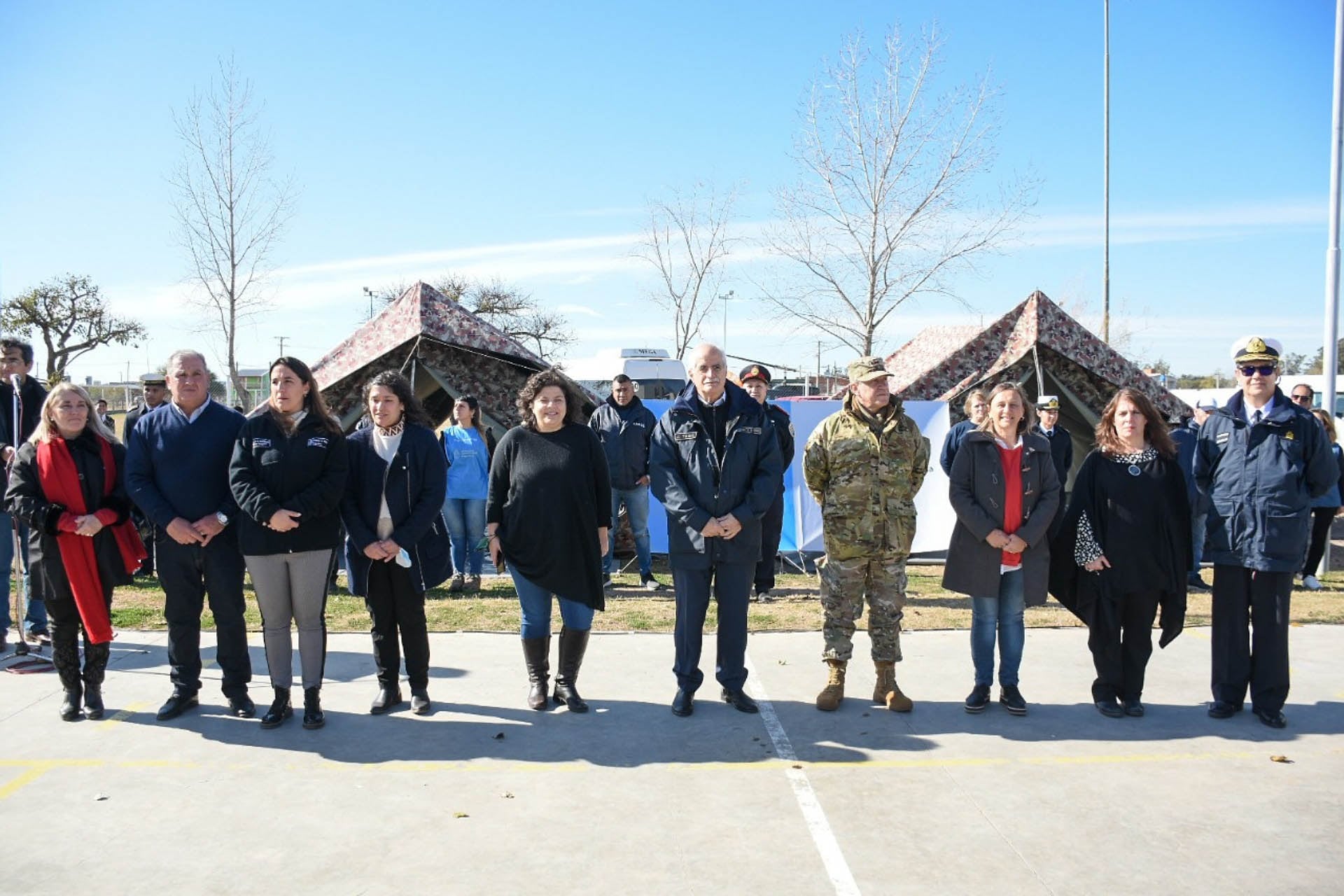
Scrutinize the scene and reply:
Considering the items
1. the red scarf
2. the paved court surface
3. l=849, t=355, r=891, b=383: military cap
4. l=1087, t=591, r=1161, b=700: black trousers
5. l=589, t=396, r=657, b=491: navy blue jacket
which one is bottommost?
the paved court surface

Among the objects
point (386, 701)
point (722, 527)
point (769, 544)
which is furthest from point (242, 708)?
point (769, 544)

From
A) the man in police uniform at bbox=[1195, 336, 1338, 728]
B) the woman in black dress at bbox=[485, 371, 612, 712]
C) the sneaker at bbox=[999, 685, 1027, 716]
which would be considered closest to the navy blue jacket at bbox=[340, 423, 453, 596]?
the woman in black dress at bbox=[485, 371, 612, 712]

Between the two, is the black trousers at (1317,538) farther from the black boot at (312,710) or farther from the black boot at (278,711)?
the black boot at (278,711)

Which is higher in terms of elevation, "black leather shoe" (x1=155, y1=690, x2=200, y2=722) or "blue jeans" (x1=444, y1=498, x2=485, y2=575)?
"blue jeans" (x1=444, y1=498, x2=485, y2=575)

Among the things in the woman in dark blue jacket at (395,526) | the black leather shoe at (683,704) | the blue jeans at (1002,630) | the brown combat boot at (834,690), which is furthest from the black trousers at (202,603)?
the blue jeans at (1002,630)

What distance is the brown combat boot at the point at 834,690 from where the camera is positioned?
532cm

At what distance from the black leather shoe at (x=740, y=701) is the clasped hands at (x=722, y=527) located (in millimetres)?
923

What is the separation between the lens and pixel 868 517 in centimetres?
525

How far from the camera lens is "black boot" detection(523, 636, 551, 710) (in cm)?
538

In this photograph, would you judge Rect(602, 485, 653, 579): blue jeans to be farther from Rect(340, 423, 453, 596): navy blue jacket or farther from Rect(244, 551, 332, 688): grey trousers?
Rect(244, 551, 332, 688): grey trousers

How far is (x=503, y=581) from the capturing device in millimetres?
9312

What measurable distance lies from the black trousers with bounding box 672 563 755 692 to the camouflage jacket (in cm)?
56

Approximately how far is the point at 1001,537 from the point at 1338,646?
3.44 meters

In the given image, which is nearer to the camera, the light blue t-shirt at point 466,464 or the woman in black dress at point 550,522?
the woman in black dress at point 550,522
